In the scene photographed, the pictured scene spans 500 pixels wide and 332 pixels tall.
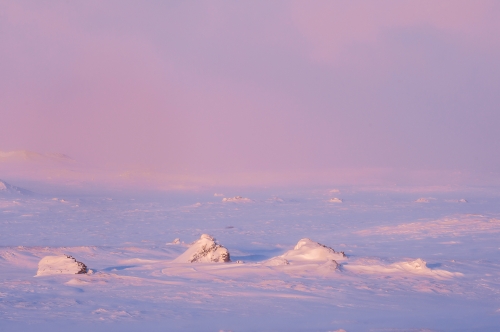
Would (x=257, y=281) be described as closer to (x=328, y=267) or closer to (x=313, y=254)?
(x=328, y=267)

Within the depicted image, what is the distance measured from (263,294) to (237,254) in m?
5.28

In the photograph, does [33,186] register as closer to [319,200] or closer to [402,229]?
[319,200]

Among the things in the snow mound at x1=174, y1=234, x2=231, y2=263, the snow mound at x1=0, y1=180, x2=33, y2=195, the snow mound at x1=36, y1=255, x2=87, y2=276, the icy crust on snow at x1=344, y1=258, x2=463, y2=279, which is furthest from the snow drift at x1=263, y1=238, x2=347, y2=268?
the snow mound at x1=0, y1=180, x2=33, y2=195

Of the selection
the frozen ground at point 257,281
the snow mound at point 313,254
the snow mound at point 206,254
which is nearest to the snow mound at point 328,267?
the frozen ground at point 257,281

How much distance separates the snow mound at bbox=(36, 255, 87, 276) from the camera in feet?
31.6

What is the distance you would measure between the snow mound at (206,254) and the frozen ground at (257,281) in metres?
0.33

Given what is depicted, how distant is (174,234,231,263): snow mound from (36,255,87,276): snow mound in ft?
7.38

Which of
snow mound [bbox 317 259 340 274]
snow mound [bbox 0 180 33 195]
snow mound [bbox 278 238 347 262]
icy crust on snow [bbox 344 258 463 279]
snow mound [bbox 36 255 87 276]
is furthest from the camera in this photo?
snow mound [bbox 0 180 33 195]

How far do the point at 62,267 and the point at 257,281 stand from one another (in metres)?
3.04

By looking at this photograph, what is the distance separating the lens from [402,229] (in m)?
20.6

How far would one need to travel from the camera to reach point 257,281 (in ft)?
31.0

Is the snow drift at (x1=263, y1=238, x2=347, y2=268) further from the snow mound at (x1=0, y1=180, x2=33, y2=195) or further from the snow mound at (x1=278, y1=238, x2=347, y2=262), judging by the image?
the snow mound at (x1=0, y1=180, x2=33, y2=195)

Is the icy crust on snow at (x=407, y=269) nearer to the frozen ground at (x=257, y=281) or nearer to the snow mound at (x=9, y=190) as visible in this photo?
the frozen ground at (x=257, y=281)

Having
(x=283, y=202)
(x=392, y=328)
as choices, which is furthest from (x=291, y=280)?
(x=283, y=202)
